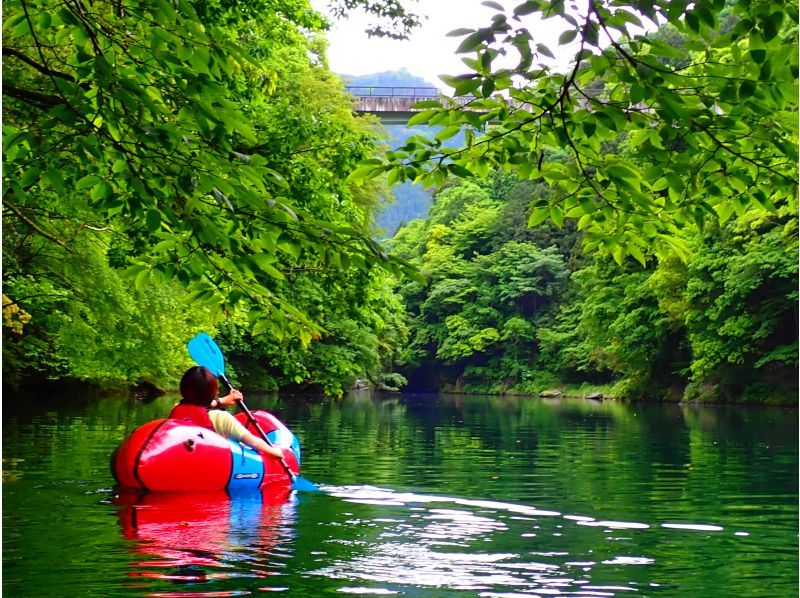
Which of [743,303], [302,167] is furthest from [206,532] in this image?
[743,303]

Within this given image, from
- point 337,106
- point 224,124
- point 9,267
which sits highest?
point 337,106

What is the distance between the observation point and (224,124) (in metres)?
4.11

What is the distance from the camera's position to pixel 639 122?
409 centimetres

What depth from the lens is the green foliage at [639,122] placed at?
3641mm

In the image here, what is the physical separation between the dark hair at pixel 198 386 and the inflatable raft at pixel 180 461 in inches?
11.7

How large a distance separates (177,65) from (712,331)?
123ft

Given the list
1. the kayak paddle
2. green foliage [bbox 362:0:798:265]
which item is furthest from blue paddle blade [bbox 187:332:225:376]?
green foliage [bbox 362:0:798:265]

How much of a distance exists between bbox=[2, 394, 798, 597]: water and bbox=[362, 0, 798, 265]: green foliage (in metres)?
2.68

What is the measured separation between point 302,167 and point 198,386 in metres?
3.01

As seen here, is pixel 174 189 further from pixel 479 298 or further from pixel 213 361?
pixel 479 298

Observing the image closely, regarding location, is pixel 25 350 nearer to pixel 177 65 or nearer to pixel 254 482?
pixel 254 482

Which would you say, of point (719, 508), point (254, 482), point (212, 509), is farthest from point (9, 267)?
point (719, 508)

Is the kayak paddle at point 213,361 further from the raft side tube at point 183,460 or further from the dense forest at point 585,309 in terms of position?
the dense forest at point 585,309

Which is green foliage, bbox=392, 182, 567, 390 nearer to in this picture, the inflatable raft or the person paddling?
the inflatable raft
